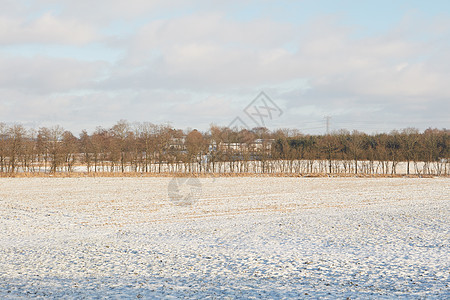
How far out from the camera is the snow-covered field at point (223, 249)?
10336mm

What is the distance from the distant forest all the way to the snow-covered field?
42233 millimetres

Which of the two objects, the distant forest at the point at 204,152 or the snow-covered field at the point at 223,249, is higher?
the distant forest at the point at 204,152

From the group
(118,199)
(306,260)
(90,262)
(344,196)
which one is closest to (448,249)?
(306,260)

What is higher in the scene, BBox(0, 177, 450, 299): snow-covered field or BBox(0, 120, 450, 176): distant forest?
BBox(0, 120, 450, 176): distant forest

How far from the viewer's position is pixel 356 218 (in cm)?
2255

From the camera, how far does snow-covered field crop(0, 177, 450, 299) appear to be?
33.9 ft

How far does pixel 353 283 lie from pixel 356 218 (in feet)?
41.3

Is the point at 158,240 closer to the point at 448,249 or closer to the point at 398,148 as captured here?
the point at 448,249

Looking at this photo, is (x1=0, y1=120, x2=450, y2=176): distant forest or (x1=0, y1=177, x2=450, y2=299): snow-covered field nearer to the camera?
(x1=0, y1=177, x2=450, y2=299): snow-covered field

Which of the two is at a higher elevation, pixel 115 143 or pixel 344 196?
pixel 115 143

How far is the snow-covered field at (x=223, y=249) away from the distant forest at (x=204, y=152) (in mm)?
42233

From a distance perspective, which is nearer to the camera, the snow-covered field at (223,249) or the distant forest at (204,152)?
the snow-covered field at (223,249)

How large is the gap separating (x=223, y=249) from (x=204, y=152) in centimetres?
5979

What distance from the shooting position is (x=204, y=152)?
7462 cm
